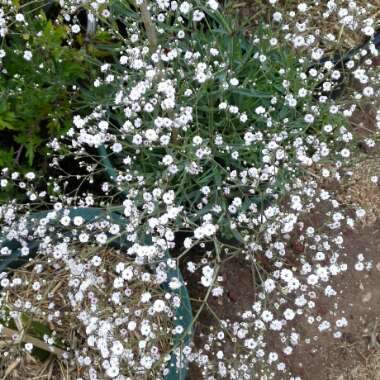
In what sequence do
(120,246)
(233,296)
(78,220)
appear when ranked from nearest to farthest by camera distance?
1. (78,220)
2. (120,246)
3. (233,296)

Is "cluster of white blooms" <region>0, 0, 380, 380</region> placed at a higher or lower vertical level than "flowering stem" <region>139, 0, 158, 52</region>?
lower

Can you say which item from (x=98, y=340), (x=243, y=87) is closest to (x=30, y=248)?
(x=98, y=340)

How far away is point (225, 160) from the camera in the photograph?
3328mm

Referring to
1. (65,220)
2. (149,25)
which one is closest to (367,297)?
(65,220)

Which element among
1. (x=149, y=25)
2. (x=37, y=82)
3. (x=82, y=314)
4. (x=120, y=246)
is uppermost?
(x=37, y=82)

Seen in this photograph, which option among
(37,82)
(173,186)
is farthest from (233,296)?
(37,82)

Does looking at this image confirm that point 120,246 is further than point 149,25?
Yes

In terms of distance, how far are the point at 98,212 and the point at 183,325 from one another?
2.81 ft

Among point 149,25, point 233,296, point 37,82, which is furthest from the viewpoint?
point 233,296

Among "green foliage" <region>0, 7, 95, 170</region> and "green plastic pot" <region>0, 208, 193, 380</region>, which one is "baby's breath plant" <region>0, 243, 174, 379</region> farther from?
"green foliage" <region>0, 7, 95, 170</region>

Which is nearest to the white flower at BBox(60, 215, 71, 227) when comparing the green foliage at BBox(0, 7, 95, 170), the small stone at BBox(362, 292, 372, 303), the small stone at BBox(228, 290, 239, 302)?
the green foliage at BBox(0, 7, 95, 170)

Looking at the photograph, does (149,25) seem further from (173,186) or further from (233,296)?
(233,296)

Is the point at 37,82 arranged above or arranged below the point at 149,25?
above

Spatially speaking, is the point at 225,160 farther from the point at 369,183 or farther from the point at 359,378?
the point at 359,378
